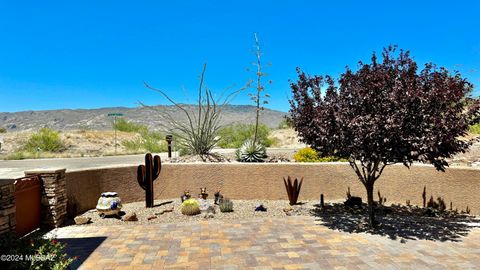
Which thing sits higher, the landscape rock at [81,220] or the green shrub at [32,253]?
the green shrub at [32,253]

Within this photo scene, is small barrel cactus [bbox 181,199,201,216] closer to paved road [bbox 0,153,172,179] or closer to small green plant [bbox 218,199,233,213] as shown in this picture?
small green plant [bbox 218,199,233,213]

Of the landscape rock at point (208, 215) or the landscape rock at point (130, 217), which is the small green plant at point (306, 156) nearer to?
the landscape rock at point (208, 215)

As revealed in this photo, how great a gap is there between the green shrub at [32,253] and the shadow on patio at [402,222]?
6346 millimetres

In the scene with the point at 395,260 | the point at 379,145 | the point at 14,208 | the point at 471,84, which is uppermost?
the point at 471,84

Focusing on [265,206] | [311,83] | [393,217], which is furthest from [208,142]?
[393,217]

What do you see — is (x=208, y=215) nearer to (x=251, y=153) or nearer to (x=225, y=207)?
(x=225, y=207)

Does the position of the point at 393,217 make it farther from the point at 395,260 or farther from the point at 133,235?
the point at 133,235

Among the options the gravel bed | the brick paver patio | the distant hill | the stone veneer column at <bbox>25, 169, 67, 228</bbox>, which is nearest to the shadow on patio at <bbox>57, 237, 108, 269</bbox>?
the brick paver patio

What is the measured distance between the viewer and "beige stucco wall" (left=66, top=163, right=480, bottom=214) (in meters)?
11.7

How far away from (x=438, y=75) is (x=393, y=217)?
13.8ft

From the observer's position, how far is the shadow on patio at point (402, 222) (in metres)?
8.74

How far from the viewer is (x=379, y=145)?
8352 mm

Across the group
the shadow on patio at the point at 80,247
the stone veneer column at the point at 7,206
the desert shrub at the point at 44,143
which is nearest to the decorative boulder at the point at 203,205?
the shadow on patio at the point at 80,247

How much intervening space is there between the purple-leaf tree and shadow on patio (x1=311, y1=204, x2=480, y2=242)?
0.59 meters
